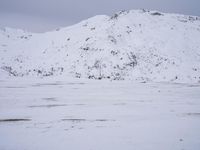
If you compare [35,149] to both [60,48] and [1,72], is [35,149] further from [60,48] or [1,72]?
[60,48]

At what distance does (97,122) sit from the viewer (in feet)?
23.1

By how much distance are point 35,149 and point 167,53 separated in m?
21.8

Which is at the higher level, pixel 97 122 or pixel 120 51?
pixel 120 51

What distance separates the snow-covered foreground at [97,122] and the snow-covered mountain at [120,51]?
9.38 metres

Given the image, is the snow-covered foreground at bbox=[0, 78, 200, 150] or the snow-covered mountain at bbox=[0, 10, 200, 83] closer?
the snow-covered foreground at bbox=[0, 78, 200, 150]

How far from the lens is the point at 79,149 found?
16.5 ft

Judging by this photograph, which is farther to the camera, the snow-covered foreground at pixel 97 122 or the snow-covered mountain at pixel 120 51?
the snow-covered mountain at pixel 120 51

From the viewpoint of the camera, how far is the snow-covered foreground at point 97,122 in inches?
211

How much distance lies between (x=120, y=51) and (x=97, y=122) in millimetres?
17363

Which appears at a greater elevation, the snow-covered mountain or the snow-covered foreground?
the snow-covered mountain

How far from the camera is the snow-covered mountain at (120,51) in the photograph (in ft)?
69.0

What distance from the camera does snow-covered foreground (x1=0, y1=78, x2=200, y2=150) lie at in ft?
17.6

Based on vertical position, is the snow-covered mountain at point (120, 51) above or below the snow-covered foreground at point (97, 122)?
above

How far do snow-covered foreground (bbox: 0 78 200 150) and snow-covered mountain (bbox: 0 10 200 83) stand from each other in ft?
30.8
